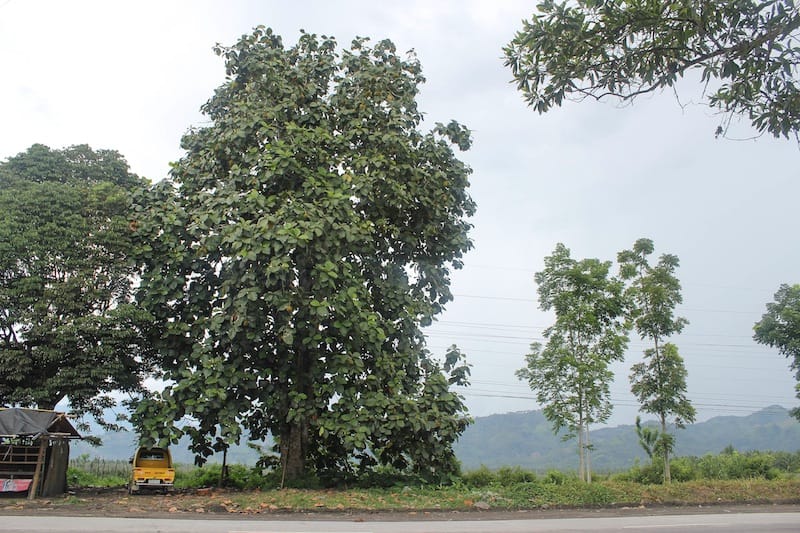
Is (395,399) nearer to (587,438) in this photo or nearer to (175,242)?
(175,242)

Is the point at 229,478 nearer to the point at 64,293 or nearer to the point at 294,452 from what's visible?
the point at 294,452

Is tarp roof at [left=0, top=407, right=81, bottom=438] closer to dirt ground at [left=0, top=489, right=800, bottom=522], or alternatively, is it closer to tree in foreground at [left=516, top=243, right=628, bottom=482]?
dirt ground at [left=0, top=489, right=800, bottom=522]

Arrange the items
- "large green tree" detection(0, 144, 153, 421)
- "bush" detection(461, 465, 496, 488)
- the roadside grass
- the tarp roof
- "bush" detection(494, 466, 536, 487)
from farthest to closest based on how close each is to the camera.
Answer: "bush" detection(494, 466, 536, 487) → "bush" detection(461, 465, 496, 488) → "large green tree" detection(0, 144, 153, 421) → the tarp roof → the roadside grass

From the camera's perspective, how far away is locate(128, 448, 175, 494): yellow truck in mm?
15227

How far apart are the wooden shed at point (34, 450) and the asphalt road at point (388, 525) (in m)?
3.16

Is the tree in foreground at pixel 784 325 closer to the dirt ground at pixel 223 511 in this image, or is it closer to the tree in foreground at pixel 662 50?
the dirt ground at pixel 223 511

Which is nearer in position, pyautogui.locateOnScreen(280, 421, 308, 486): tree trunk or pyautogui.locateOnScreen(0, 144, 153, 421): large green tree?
pyautogui.locateOnScreen(0, 144, 153, 421): large green tree

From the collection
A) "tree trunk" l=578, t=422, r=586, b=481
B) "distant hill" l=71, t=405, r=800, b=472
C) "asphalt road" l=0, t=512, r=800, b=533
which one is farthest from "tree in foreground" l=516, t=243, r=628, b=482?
"distant hill" l=71, t=405, r=800, b=472

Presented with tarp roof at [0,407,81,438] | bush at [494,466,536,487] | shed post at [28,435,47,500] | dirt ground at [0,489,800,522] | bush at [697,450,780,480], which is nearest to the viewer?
dirt ground at [0,489,800,522]

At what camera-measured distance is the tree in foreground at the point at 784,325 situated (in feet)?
63.4

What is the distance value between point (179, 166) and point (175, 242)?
2.66m

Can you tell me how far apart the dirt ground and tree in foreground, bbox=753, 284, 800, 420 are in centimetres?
825

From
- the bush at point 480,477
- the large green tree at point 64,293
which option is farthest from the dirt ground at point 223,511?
the bush at point 480,477

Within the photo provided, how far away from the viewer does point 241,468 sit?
1773 cm
